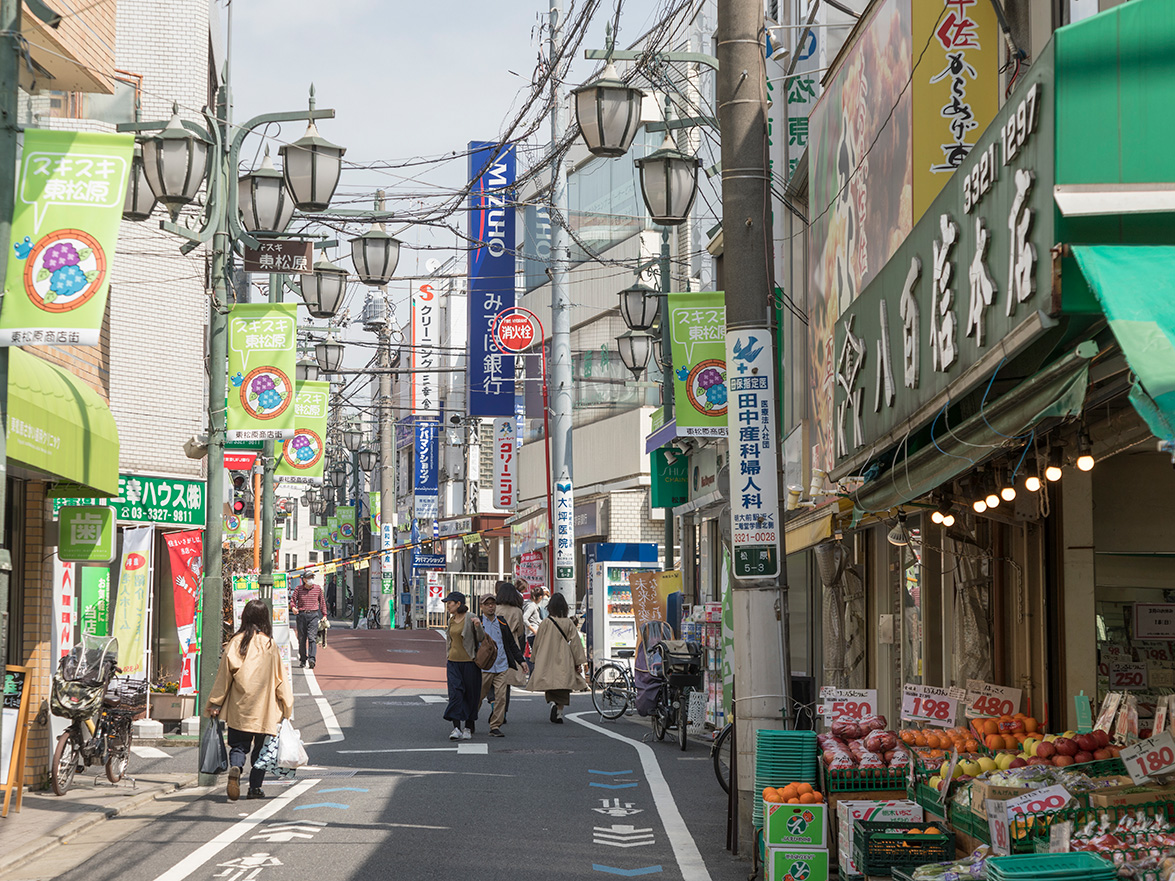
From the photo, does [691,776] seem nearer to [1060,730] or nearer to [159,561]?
[1060,730]

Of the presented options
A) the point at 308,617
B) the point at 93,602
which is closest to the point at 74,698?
the point at 93,602

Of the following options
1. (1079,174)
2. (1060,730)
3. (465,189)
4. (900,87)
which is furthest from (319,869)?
(465,189)

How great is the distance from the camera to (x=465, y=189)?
19.1 meters

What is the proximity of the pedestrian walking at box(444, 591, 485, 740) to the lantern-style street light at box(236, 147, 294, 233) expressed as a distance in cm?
552

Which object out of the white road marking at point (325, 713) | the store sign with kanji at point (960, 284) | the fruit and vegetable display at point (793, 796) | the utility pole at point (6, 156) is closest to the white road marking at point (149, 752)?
the white road marking at point (325, 713)

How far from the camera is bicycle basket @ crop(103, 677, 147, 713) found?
13.8m

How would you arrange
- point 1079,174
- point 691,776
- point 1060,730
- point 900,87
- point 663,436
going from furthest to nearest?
1. point 663,436
2. point 691,776
3. point 900,87
4. point 1060,730
5. point 1079,174

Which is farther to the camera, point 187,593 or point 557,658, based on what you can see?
point 557,658

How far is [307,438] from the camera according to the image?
2700 cm

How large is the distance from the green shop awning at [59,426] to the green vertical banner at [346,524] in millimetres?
62883

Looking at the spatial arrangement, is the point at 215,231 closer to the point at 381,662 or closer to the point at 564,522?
the point at 564,522

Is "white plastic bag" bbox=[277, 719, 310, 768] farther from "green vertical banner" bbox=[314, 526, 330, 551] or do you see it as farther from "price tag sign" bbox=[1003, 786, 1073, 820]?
"green vertical banner" bbox=[314, 526, 330, 551]

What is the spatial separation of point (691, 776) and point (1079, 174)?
10.0 m

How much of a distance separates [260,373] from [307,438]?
10.7m
